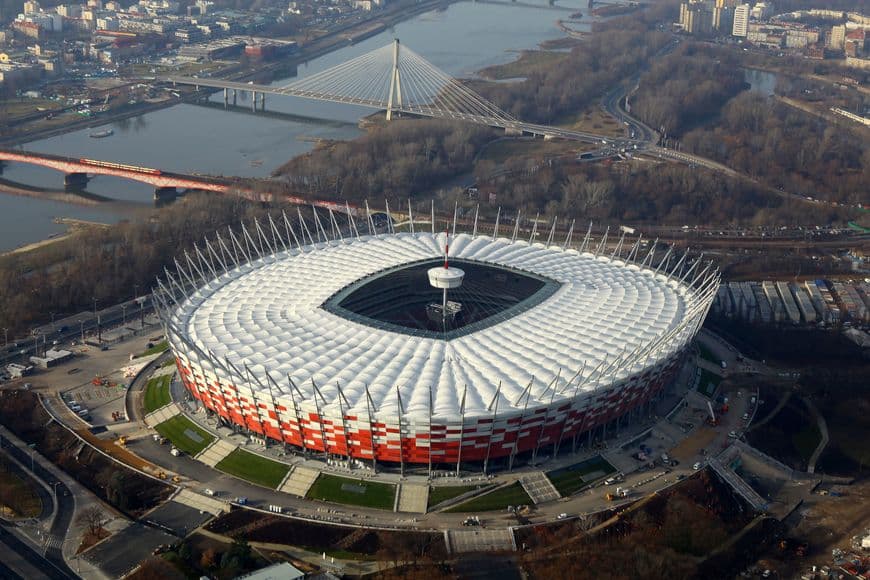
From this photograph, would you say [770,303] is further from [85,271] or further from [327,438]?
[85,271]

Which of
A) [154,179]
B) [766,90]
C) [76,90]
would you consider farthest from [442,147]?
[766,90]

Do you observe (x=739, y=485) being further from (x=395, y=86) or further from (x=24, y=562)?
(x=395, y=86)

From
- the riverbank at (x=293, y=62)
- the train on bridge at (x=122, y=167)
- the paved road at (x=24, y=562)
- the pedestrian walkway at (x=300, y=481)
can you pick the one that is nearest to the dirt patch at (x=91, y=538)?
the paved road at (x=24, y=562)

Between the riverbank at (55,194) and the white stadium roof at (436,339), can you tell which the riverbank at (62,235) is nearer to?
the riverbank at (55,194)

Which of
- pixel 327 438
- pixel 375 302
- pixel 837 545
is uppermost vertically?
pixel 375 302

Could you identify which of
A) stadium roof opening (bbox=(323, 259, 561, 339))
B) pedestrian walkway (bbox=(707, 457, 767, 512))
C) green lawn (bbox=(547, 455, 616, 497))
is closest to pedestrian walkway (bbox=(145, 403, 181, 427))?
stadium roof opening (bbox=(323, 259, 561, 339))

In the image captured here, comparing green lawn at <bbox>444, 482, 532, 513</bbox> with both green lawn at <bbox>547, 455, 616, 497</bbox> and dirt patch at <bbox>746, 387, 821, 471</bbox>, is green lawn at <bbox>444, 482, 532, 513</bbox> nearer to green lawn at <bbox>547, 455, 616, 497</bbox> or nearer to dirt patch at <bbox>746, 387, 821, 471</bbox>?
green lawn at <bbox>547, 455, 616, 497</bbox>

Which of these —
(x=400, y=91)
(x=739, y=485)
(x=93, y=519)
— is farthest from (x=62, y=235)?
(x=739, y=485)
